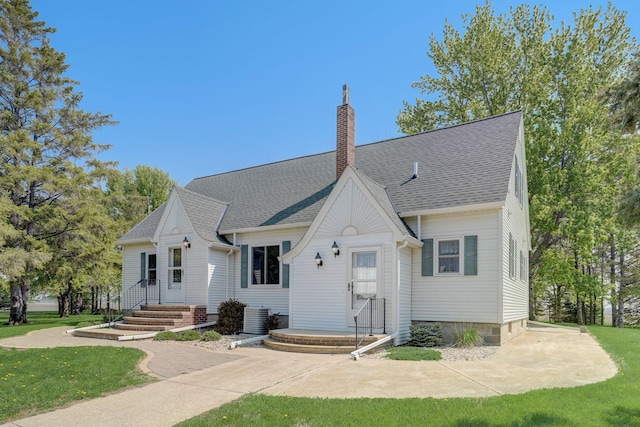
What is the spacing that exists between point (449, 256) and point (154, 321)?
998cm

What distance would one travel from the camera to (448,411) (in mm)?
5656

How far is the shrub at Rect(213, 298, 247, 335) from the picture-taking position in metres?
15.1

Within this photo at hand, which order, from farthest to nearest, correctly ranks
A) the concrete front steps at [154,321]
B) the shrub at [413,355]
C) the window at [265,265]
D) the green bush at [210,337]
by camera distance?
the window at [265,265] < the concrete front steps at [154,321] < the green bush at [210,337] < the shrub at [413,355]

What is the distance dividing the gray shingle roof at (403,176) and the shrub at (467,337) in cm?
349

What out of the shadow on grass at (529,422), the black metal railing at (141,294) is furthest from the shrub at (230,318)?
the shadow on grass at (529,422)

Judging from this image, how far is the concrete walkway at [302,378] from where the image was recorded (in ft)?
20.5

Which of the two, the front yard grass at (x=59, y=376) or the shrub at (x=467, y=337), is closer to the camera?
the front yard grass at (x=59, y=376)

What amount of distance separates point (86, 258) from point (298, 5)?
15.5m

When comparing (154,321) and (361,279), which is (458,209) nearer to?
(361,279)

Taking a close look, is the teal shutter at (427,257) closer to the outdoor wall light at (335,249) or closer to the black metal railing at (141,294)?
the outdoor wall light at (335,249)

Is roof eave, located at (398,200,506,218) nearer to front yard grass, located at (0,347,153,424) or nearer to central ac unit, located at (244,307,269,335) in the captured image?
central ac unit, located at (244,307,269,335)

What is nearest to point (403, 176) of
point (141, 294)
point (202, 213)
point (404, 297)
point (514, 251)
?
point (514, 251)

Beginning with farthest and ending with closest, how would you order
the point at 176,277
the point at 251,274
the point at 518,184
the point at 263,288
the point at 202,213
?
the point at 202,213, the point at 176,277, the point at 251,274, the point at 518,184, the point at 263,288

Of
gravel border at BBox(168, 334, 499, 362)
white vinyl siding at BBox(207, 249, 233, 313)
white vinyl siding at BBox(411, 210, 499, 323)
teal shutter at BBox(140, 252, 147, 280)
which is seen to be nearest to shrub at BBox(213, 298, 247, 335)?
white vinyl siding at BBox(207, 249, 233, 313)
